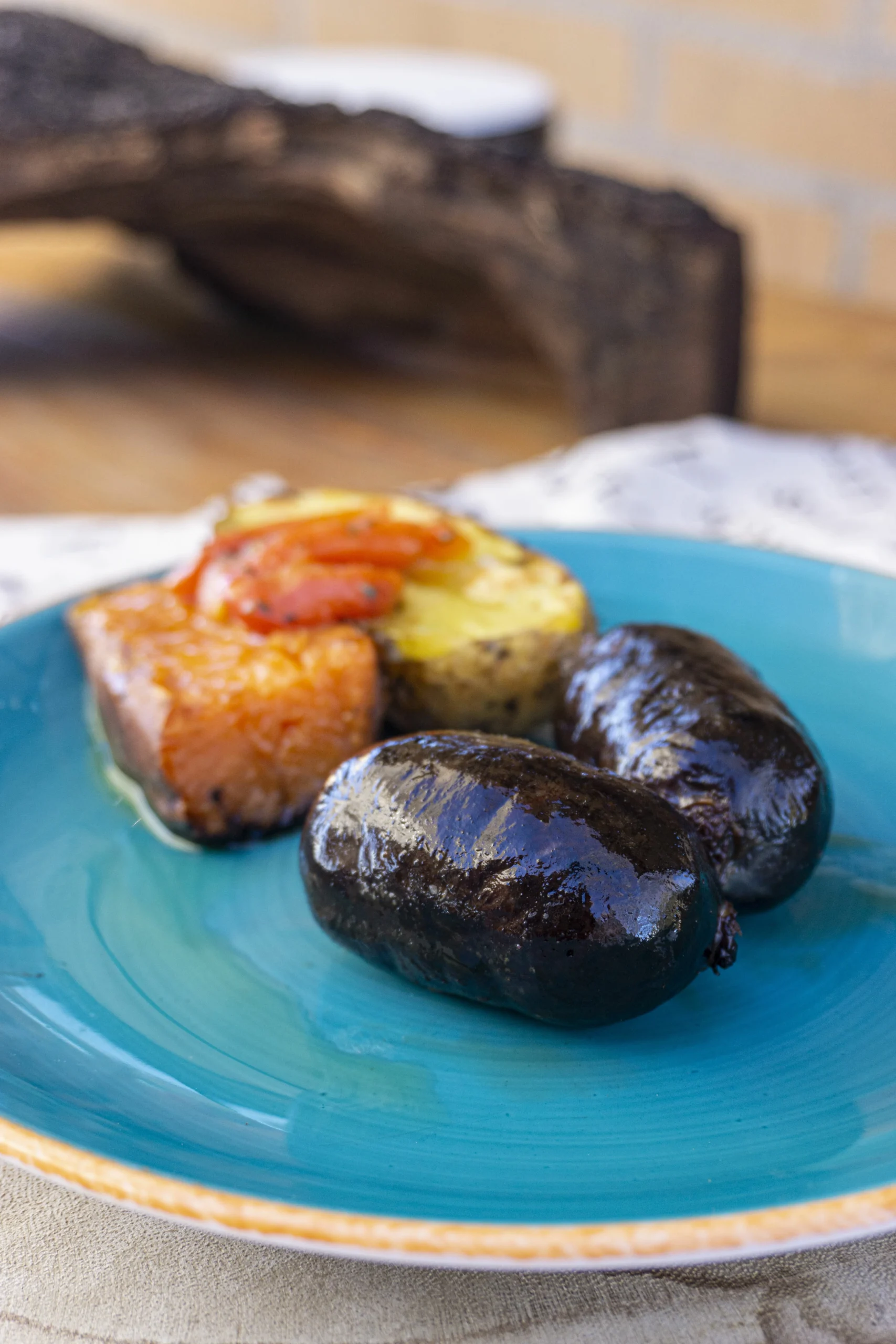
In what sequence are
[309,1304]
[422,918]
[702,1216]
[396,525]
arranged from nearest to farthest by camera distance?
1. [702,1216]
2. [309,1304]
3. [422,918]
4. [396,525]

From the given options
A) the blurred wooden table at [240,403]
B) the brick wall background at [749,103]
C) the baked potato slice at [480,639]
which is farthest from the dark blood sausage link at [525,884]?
the brick wall background at [749,103]

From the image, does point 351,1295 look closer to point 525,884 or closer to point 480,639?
point 525,884

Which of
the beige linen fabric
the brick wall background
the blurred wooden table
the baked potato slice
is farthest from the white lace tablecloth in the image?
the brick wall background

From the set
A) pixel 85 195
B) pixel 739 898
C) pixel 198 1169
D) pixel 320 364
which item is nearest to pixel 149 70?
pixel 85 195

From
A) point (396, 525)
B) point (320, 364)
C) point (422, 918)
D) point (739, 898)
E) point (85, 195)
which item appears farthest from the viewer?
point (320, 364)

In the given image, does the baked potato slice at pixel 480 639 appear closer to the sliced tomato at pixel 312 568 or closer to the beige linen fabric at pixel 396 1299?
the sliced tomato at pixel 312 568

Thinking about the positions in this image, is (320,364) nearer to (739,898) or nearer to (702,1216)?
(739,898)

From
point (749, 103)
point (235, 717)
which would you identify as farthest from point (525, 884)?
point (749, 103)
